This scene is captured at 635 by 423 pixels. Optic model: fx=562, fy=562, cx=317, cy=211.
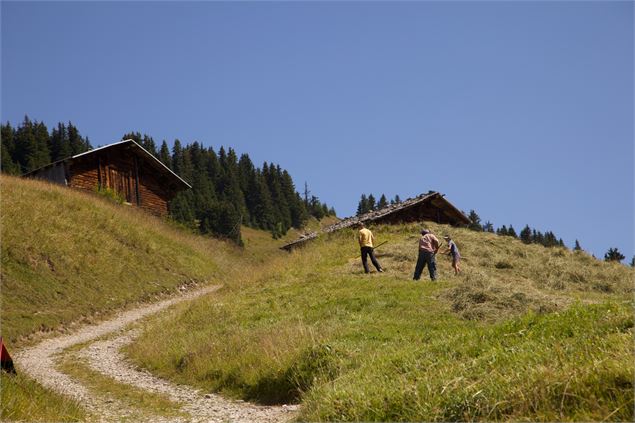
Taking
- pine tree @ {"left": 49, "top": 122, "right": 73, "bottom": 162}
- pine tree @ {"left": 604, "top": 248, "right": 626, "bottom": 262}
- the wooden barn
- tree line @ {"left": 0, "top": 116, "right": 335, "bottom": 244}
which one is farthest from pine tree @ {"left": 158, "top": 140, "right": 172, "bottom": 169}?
pine tree @ {"left": 604, "top": 248, "right": 626, "bottom": 262}

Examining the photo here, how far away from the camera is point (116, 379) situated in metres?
12.4

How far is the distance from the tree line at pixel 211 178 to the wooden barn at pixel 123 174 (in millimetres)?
21310

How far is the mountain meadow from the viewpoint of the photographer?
606cm

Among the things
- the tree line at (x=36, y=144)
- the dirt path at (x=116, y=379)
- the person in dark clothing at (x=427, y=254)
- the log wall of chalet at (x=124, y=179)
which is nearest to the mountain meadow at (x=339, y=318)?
the dirt path at (x=116, y=379)

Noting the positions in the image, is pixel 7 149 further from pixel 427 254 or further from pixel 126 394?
pixel 126 394

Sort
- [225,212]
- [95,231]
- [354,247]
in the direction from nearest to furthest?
[95,231] → [354,247] → [225,212]

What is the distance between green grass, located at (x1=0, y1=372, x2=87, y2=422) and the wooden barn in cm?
3072

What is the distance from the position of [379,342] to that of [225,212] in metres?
63.5

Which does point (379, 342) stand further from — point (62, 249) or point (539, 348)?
point (62, 249)

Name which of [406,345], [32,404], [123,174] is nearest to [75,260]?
[32,404]

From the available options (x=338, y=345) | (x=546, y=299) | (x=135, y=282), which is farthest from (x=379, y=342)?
(x=135, y=282)

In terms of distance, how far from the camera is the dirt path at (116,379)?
9.31 metres

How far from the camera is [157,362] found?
13391mm

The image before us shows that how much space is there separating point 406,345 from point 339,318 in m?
3.90
